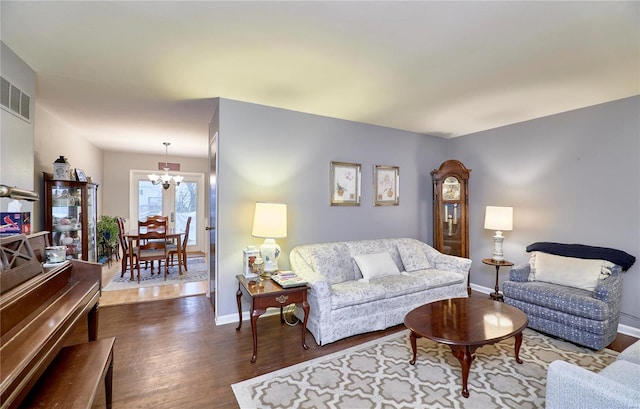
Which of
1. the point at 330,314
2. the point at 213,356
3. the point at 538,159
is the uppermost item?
the point at 538,159

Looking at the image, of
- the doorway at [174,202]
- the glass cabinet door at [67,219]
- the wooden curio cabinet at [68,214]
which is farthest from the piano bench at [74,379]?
Result: the doorway at [174,202]

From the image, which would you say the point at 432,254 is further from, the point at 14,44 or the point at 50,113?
the point at 50,113

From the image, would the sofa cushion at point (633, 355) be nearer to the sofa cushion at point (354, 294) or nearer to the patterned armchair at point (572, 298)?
the patterned armchair at point (572, 298)

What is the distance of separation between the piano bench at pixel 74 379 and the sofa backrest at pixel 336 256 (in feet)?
6.14

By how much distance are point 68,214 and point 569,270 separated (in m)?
6.07

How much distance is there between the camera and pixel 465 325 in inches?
87.3

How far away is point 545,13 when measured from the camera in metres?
1.75

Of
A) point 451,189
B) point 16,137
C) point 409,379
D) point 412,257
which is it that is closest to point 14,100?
point 16,137

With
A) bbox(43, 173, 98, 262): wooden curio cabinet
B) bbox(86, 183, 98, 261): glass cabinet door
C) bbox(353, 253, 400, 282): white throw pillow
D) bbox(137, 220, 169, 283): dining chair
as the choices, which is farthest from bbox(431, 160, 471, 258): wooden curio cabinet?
bbox(86, 183, 98, 261): glass cabinet door

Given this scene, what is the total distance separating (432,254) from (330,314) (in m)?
1.94

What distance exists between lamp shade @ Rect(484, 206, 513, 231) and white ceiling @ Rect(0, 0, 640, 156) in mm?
1232

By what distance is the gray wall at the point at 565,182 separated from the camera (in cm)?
303

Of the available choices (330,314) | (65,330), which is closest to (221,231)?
(330,314)

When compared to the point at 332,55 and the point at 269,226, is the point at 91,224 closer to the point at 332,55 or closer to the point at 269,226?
the point at 269,226
